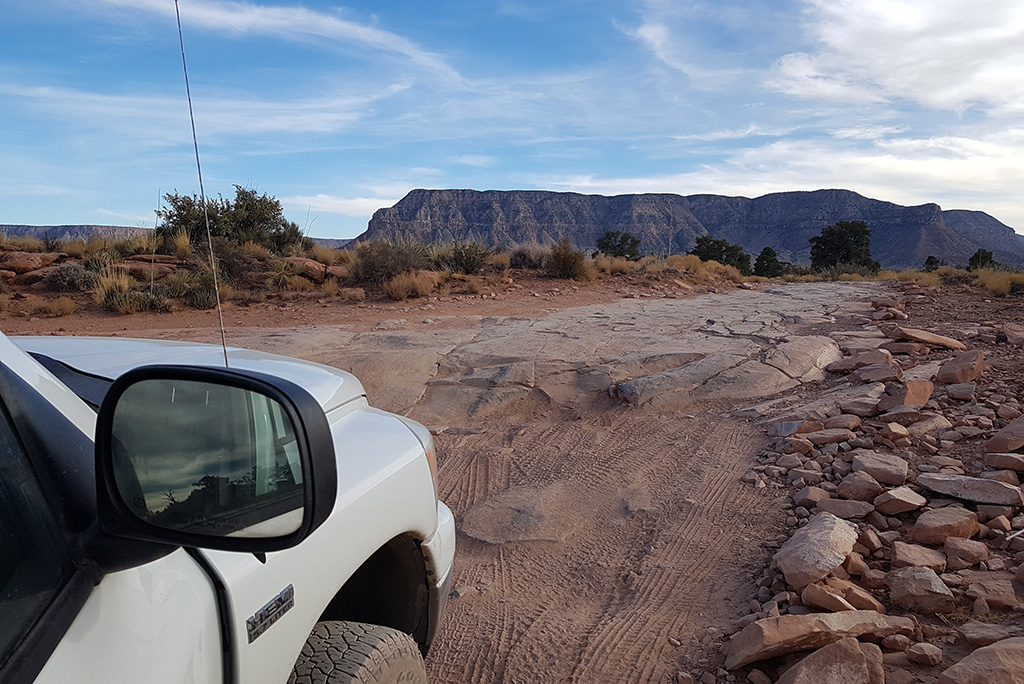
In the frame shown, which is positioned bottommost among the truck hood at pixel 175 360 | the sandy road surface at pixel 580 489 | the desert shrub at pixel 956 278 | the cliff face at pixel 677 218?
the sandy road surface at pixel 580 489

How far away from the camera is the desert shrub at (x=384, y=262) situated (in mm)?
16641

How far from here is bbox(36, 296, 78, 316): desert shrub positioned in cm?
1398

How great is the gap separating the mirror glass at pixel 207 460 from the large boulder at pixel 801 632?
8.09 ft

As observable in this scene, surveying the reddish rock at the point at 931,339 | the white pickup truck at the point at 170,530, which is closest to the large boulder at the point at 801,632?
the white pickup truck at the point at 170,530

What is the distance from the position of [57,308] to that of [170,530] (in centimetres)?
1555

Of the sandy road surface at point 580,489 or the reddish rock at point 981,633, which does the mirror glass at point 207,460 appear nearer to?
the sandy road surface at point 580,489

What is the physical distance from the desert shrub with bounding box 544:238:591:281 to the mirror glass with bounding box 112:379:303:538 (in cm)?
1691

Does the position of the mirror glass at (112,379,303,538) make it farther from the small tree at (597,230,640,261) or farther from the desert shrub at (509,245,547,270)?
the small tree at (597,230,640,261)

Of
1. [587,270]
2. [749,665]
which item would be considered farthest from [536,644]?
[587,270]

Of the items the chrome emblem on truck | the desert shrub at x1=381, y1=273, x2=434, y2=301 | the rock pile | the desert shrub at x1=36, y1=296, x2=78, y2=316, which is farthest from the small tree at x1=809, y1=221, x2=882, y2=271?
the chrome emblem on truck

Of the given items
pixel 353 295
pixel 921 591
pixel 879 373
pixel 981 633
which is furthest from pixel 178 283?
pixel 981 633

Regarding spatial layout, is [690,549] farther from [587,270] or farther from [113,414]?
[587,270]

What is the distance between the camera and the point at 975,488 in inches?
165

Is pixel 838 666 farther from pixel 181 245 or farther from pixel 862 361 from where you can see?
pixel 181 245
